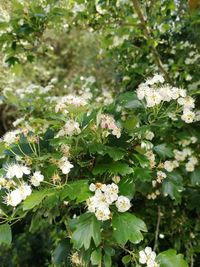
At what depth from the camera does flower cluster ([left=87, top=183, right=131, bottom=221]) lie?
48.4 inches

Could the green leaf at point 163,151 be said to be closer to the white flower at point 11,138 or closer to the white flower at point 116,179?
the white flower at point 116,179

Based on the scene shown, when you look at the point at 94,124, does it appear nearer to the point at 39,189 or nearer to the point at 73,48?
the point at 39,189

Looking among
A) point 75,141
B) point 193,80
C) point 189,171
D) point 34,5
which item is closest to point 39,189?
point 75,141

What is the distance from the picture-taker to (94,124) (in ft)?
4.66

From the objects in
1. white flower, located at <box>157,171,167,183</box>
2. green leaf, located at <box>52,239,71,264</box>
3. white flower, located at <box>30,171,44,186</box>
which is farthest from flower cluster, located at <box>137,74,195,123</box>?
green leaf, located at <box>52,239,71,264</box>

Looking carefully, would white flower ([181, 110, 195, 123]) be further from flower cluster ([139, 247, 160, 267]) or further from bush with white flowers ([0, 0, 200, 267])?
flower cluster ([139, 247, 160, 267])

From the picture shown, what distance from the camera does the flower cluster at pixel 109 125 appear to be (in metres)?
1.41

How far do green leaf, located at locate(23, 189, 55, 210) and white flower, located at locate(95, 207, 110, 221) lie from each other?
16 cm

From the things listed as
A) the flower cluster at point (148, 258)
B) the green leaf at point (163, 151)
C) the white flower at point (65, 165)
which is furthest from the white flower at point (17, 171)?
the green leaf at point (163, 151)

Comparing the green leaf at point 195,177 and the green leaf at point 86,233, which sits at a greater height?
the green leaf at point 86,233

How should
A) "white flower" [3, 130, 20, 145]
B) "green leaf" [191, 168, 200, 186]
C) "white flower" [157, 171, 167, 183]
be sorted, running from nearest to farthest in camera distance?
1. "white flower" [3, 130, 20, 145]
2. "white flower" [157, 171, 167, 183]
3. "green leaf" [191, 168, 200, 186]

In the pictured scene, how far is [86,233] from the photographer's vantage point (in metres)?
1.22

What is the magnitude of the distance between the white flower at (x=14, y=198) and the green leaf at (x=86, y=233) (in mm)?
198

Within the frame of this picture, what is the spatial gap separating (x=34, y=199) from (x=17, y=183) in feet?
0.43
